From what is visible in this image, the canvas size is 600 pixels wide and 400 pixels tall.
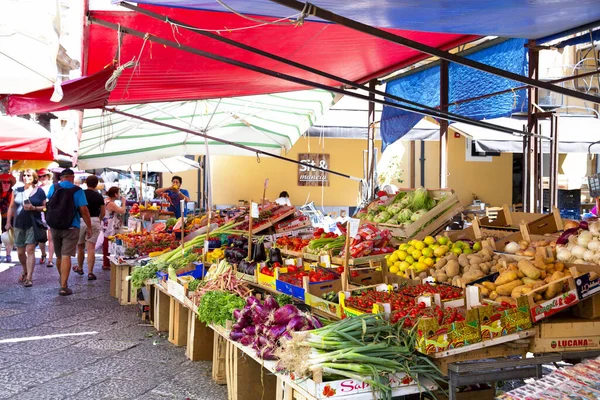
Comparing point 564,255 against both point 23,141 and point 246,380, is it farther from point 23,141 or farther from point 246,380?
point 23,141

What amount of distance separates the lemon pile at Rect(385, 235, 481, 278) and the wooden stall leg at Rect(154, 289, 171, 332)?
2992 mm

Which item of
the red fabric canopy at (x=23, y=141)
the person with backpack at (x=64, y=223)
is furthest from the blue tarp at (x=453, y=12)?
the red fabric canopy at (x=23, y=141)

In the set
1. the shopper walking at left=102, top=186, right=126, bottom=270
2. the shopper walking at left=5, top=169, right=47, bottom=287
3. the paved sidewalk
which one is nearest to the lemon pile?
the paved sidewalk

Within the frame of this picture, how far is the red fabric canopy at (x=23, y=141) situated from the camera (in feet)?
31.2

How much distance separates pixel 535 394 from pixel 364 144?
1666cm

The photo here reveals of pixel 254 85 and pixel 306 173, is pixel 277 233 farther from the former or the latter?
pixel 306 173

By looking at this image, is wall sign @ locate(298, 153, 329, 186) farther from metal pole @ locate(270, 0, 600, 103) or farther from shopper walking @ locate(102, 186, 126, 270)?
metal pole @ locate(270, 0, 600, 103)

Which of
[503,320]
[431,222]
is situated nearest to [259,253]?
[431,222]

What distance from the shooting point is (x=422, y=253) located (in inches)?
220

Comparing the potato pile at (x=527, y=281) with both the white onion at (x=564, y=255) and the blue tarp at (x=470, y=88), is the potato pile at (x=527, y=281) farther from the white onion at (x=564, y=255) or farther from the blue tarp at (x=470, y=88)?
the blue tarp at (x=470, y=88)

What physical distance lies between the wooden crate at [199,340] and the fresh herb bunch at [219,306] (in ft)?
2.46

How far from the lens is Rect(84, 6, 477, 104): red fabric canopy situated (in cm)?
563

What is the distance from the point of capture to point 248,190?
18719 millimetres

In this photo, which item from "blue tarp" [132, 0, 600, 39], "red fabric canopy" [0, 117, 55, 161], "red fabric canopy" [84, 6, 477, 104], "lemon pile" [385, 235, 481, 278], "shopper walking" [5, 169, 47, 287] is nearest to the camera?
"blue tarp" [132, 0, 600, 39]
